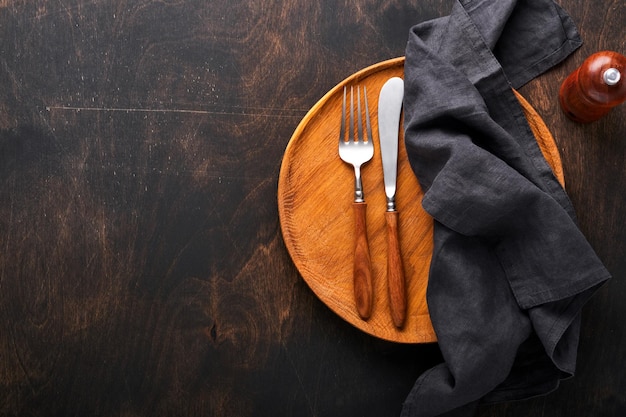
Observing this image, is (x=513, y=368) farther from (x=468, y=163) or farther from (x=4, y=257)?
(x=4, y=257)

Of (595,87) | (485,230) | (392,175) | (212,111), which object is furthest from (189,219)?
(595,87)

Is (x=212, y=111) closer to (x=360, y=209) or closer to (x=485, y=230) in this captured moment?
(x=360, y=209)

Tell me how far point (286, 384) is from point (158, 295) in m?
0.22

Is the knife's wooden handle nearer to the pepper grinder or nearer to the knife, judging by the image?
the knife

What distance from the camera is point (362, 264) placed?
73 centimetres

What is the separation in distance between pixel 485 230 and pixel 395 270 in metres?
0.12

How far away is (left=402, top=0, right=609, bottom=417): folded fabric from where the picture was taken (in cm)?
68

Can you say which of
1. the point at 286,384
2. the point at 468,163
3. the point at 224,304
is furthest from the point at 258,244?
the point at 468,163

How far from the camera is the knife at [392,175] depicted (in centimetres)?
72

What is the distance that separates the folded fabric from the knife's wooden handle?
1.5 inches

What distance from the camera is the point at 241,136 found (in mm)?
795

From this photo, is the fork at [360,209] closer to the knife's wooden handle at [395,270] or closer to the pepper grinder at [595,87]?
the knife's wooden handle at [395,270]

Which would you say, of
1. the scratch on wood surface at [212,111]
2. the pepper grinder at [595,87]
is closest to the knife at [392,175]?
the scratch on wood surface at [212,111]

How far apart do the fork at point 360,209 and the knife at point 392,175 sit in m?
0.02
